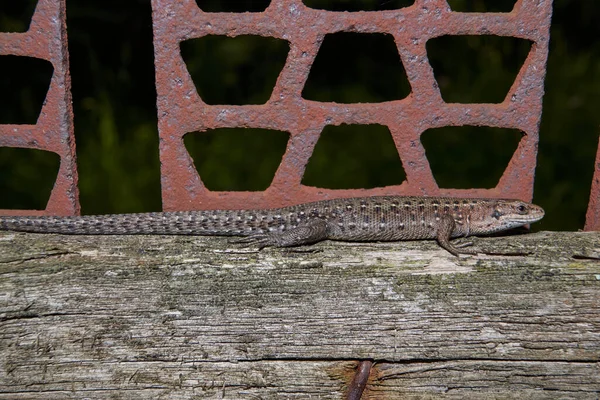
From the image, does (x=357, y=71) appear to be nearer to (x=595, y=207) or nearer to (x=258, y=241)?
(x=595, y=207)

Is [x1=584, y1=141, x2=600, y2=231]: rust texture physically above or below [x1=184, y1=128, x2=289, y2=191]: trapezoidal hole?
above

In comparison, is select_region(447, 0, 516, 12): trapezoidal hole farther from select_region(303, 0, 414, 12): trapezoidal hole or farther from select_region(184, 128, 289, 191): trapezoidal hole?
select_region(184, 128, 289, 191): trapezoidal hole

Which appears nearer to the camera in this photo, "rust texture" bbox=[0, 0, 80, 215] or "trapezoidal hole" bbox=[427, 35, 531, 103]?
"rust texture" bbox=[0, 0, 80, 215]

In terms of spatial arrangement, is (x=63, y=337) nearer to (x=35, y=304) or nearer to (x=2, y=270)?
(x=35, y=304)

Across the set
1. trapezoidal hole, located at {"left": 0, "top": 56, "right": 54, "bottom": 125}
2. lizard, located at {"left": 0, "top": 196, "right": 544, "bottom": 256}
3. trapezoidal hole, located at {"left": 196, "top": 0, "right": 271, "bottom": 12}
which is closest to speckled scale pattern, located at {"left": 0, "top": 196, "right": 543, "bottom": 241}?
lizard, located at {"left": 0, "top": 196, "right": 544, "bottom": 256}

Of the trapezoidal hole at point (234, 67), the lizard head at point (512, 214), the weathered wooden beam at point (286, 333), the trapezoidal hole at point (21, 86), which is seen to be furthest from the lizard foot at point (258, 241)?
the trapezoidal hole at point (21, 86)

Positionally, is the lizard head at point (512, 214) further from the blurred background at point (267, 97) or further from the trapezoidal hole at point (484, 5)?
the trapezoidal hole at point (484, 5)
